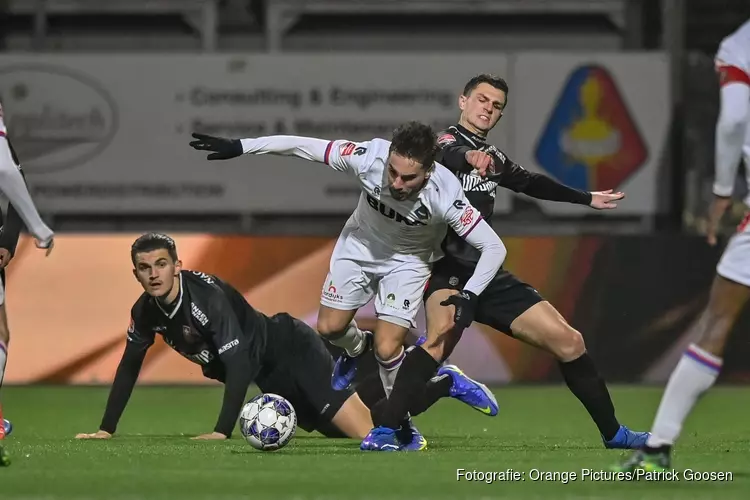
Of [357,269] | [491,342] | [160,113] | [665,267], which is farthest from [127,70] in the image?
[357,269]

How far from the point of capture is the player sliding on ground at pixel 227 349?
7.32 metres

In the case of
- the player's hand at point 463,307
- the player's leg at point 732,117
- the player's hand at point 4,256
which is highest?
the player's leg at point 732,117

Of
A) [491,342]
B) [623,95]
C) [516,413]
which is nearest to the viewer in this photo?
[516,413]

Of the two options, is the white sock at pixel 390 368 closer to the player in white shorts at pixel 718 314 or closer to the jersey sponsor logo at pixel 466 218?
the jersey sponsor logo at pixel 466 218

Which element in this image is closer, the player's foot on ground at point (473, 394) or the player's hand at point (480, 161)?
the player's hand at point (480, 161)

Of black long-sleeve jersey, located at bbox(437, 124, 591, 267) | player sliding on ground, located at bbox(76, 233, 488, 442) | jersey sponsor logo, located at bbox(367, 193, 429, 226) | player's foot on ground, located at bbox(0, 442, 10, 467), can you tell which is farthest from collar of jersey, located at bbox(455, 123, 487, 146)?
player's foot on ground, located at bbox(0, 442, 10, 467)

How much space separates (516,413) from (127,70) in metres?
7.27

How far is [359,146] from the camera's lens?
695 cm

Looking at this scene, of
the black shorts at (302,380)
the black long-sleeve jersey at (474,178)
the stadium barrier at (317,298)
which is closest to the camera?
the black long-sleeve jersey at (474,178)

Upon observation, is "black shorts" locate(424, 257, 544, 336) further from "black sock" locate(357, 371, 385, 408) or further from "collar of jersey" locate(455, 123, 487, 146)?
"black sock" locate(357, 371, 385, 408)

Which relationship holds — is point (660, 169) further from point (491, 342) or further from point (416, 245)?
point (416, 245)

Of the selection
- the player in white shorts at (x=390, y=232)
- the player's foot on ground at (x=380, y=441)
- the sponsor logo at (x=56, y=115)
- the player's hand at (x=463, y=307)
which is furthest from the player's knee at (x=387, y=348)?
the sponsor logo at (x=56, y=115)

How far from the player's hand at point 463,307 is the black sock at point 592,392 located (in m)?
0.82

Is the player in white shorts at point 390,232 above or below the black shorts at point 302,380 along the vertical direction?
above
